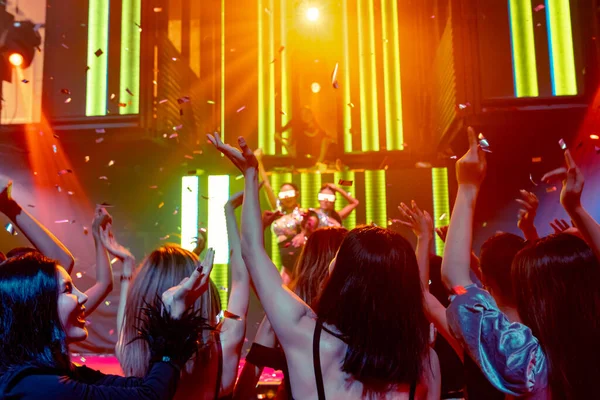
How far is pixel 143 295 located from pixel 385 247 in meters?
0.86

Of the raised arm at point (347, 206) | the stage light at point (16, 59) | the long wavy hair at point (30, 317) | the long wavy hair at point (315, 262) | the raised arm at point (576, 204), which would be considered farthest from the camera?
the stage light at point (16, 59)

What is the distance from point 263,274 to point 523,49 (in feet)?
17.7

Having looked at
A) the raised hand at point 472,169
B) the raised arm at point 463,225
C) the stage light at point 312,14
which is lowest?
the raised arm at point 463,225

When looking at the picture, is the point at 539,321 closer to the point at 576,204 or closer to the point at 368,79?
the point at 576,204

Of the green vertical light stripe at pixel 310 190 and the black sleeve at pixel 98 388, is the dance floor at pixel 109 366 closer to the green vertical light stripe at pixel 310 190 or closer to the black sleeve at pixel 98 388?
the green vertical light stripe at pixel 310 190

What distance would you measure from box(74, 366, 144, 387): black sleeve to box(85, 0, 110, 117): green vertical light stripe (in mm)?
5898

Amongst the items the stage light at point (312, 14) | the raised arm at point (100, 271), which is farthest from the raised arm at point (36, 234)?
the stage light at point (312, 14)

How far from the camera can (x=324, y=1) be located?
8.84 meters

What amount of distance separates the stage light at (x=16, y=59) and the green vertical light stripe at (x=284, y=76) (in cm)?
391

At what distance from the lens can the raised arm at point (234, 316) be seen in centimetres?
188

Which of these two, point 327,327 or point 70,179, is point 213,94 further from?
point 327,327

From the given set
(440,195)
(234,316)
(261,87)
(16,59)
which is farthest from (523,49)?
(16,59)

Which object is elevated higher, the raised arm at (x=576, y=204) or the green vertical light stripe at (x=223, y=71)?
the green vertical light stripe at (x=223, y=71)

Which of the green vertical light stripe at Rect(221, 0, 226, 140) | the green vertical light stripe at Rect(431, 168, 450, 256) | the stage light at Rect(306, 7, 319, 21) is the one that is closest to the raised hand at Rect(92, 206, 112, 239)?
the green vertical light stripe at Rect(431, 168, 450, 256)
